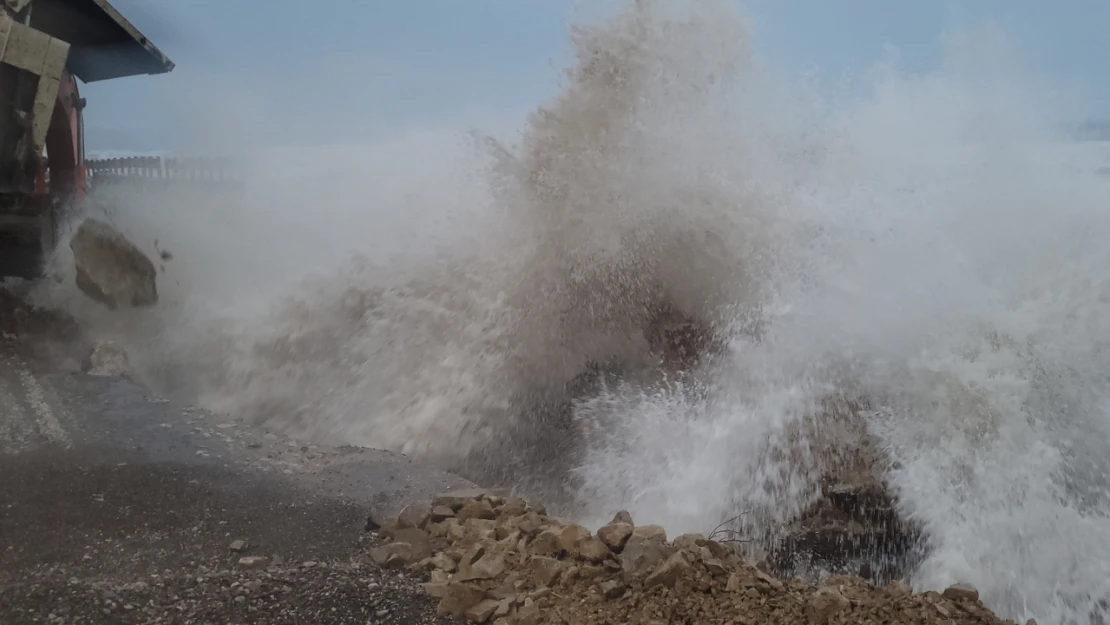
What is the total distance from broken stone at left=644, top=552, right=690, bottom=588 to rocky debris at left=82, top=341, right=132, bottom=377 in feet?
13.6

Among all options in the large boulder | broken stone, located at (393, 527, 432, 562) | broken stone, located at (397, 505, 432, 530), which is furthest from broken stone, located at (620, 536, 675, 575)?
the large boulder

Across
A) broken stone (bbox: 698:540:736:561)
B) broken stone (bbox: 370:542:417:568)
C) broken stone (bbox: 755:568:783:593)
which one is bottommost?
broken stone (bbox: 370:542:417:568)

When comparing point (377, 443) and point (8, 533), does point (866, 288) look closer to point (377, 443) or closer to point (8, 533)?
point (377, 443)

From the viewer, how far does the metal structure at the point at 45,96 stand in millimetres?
6117

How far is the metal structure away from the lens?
20.1 ft

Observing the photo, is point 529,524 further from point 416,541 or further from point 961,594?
point 961,594

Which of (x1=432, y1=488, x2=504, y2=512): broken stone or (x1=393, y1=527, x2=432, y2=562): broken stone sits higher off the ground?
(x1=432, y1=488, x2=504, y2=512): broken stone

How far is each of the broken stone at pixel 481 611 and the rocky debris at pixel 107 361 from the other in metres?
3.79

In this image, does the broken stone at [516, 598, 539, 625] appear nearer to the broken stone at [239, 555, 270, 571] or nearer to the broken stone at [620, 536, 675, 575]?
the broken stone at [620, 536, 675, 575]

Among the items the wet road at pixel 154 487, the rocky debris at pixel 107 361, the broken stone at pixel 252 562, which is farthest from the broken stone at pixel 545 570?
the rocky debris at pixel 107 361

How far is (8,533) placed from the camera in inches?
112

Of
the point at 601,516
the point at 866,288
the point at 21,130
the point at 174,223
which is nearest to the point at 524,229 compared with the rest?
the point at 866,288

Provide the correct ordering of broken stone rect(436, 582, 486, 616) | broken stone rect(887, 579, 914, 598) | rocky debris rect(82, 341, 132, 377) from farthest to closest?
rocky debris rect(82, 341, 132, 377), broken stone rect(887, 579, 914, 598), broken stone rect(436, 582, 486, 616)

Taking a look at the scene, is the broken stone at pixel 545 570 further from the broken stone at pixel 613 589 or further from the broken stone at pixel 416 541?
the broken stone at pixel 416 541
